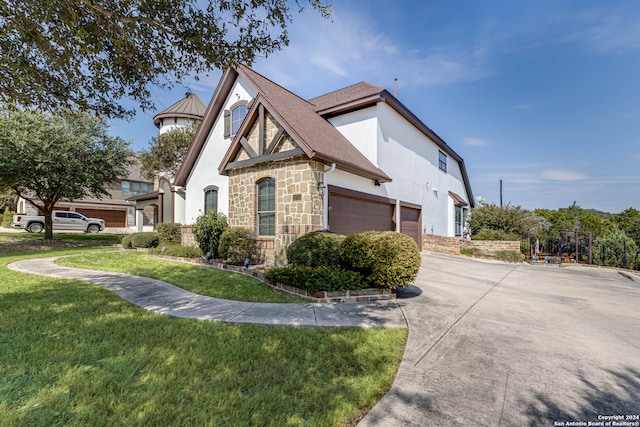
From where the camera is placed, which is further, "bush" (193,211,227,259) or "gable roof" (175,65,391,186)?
"bush" (193,211,227,259)

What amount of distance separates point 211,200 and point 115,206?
28878 mm

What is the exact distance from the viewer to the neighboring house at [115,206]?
1312 inches

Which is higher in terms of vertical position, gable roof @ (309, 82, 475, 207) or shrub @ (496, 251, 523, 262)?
gable roof @ (309, 82, 475, 207)

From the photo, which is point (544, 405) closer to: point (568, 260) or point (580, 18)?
point (580, 18)

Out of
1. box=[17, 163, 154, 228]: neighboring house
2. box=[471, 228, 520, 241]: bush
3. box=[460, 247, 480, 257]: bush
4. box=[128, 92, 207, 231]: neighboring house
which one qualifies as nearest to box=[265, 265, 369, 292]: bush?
box=[460, 247, 480, 257]: bush

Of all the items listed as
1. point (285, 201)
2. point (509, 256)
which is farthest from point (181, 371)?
point (509, 256)

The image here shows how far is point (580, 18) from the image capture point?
9.13 m

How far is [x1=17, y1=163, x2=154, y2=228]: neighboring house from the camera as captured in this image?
33312 millimetres

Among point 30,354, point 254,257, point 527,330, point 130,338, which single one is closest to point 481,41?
point 527,330

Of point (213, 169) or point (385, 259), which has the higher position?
point (213, 169)

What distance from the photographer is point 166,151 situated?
20.4 m

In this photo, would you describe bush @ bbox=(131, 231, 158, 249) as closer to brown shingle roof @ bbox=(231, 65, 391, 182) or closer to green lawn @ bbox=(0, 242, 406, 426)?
brown shingle roof @ bbox=(231, 65, 391, 182)

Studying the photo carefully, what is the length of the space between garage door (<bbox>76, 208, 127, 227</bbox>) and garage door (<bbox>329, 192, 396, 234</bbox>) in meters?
36.0

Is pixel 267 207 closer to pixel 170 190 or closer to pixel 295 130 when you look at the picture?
pixel 295 130
